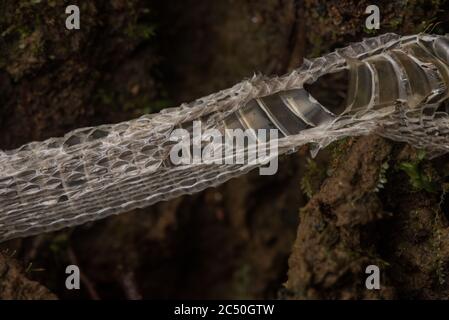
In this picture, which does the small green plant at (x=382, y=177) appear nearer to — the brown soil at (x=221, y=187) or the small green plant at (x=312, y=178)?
the brown soil at (x=221, y=187)

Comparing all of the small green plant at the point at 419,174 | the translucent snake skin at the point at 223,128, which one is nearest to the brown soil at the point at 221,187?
the small green plant at the point at 419,174

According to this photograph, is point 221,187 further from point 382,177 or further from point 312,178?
point 382,177

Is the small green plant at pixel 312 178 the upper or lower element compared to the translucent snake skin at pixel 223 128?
lower

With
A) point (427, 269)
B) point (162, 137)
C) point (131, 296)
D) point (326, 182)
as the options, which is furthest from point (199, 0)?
point (427, 269)

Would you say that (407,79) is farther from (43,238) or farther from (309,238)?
(43,238)

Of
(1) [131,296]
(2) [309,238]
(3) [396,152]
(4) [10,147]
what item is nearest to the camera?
(2) [309,238]

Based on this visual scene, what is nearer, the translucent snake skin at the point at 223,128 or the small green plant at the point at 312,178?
the translucent snake skin at the point at 223,128
